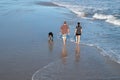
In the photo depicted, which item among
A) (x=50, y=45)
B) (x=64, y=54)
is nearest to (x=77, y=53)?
(x=64, y=54)

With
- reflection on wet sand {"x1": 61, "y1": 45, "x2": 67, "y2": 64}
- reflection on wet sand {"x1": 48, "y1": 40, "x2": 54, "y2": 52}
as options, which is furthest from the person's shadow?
reflection on wet sand {"x1": 48, "y1": 40, "x2": 54, "y2": 52}

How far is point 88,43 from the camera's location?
20328 mm

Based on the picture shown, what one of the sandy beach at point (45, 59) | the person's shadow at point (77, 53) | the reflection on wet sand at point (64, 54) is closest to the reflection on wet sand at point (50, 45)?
the sandy beach at point (45, 59)

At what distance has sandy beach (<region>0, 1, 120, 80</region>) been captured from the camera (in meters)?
14.3

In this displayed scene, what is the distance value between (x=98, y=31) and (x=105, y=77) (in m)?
10.4

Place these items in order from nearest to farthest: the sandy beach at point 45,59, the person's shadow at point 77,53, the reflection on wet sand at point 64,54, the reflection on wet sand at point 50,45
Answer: the sandy beach at point 45,59
the reflection on wet sand at point 64,54
the person's shadow at point 77,53
the reflection on wet sand at point 50,45

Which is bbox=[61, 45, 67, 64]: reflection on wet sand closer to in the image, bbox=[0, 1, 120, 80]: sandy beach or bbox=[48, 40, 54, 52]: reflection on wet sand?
bbox=[0, 1, 120, 80]: sandy beach

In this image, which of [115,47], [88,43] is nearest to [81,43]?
[88,43]

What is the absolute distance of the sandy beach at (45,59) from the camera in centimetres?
1427

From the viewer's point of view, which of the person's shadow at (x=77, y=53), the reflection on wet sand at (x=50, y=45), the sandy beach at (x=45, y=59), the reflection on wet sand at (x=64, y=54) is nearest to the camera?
the sandy beach at (x=45, y=59)

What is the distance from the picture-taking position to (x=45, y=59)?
54.0ft

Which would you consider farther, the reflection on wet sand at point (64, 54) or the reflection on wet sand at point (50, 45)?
the reflection on wet sand at point (50, 45)

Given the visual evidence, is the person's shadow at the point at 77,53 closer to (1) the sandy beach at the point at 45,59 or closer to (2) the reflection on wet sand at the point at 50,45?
(1) the sandy beach at the point at 45,59

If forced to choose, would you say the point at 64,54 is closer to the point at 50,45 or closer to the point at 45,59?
the point at 45,59
